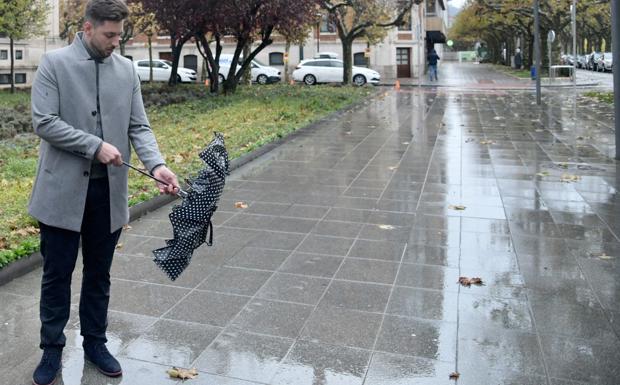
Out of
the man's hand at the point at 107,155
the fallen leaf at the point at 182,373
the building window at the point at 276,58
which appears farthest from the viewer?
the building window at the point at 276,58

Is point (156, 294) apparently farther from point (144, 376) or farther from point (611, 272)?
point (611, 272)

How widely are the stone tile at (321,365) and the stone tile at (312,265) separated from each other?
50.3 inches

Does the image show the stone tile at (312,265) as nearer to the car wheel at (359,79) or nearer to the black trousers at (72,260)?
the black trousers at (72,260)

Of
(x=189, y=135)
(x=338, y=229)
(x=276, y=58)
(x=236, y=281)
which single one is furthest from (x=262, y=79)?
(x=236, y=281)

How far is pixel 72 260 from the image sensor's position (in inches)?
135

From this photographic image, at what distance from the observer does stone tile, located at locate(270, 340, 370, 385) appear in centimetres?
359

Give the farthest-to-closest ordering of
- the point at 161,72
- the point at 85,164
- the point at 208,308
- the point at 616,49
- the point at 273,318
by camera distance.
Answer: the point at 161,72 < the point at 616,49 < the point at 208,308 < the point at 273,318 < the point at 85,164

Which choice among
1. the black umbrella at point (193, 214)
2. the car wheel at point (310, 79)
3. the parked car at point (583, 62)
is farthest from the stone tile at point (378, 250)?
the parked car at point (583, 62)

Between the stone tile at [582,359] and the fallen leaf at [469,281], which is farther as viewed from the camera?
the fallen leaf at [469,281]

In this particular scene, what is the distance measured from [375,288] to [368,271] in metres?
0.39

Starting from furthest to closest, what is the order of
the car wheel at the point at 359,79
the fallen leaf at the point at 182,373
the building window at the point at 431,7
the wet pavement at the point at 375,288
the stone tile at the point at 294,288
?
the building window at the point at 431,7 → the car wheel at the point at 359,79 → the stone tile at the point at 294,288 → the wet pavement at the point at 375,288 → the fallen leaf at the point at 182,373

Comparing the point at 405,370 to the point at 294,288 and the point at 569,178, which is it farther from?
the point at 569,178

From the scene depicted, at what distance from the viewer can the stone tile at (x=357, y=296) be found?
15.1 ft

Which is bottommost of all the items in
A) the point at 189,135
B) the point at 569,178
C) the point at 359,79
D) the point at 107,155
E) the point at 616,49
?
the point at 569,178
